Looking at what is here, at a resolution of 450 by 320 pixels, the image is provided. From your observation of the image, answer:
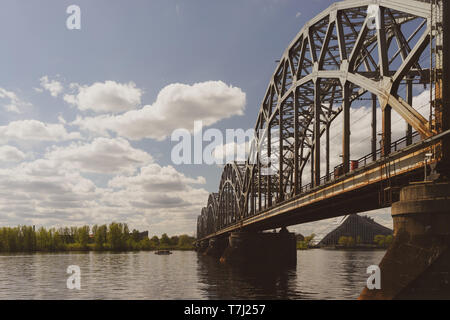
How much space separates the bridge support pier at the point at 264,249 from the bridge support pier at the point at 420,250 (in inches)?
2439

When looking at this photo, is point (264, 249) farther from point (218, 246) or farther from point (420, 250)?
point (420, 250)

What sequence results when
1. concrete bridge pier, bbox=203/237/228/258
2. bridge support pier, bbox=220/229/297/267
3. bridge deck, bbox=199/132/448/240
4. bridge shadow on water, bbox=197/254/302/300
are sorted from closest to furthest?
bridge deck, bbox=199/132/448/240 → bridge shadow on water, bbox=197/254/302/300 → bridge support pier, bbox=220/229/297/267 → concrete bridge pier, bbox=203/237/228/258

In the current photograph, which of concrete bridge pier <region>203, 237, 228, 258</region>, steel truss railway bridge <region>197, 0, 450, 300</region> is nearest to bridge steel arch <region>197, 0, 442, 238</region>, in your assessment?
steel truss railway bridge <region>197, 0, 450, 300</region>

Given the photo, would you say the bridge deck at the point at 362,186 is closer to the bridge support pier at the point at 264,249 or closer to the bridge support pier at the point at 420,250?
the bridge support pier at the point at 420,250

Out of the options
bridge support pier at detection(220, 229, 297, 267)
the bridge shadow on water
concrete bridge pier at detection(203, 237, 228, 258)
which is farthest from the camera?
concrete bridge pier at detection(203, 237, 228, 258)

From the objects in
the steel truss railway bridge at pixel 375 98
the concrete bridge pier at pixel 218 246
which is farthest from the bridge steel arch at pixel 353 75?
the concrete bridge pier at pixel 218 246

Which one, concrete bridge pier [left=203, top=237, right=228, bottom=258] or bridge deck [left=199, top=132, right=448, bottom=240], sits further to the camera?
concrete bridge pier [left=203, top=237, right=228, bottom=258]

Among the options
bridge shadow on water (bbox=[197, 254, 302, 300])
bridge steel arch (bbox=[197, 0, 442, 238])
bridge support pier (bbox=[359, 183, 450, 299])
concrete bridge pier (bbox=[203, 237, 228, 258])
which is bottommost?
concrete bridge pier (bbox=[203, 237, 228, 258])

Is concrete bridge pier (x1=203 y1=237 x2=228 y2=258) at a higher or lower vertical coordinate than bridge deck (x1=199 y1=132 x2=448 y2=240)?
lower

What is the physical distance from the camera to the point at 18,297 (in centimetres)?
4272

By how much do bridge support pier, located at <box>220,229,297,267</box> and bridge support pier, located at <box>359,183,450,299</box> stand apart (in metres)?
62.0

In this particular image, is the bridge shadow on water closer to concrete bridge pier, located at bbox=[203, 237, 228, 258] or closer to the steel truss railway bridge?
the steel truss railway bridge

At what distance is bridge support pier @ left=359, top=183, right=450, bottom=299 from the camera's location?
19.3 metres
